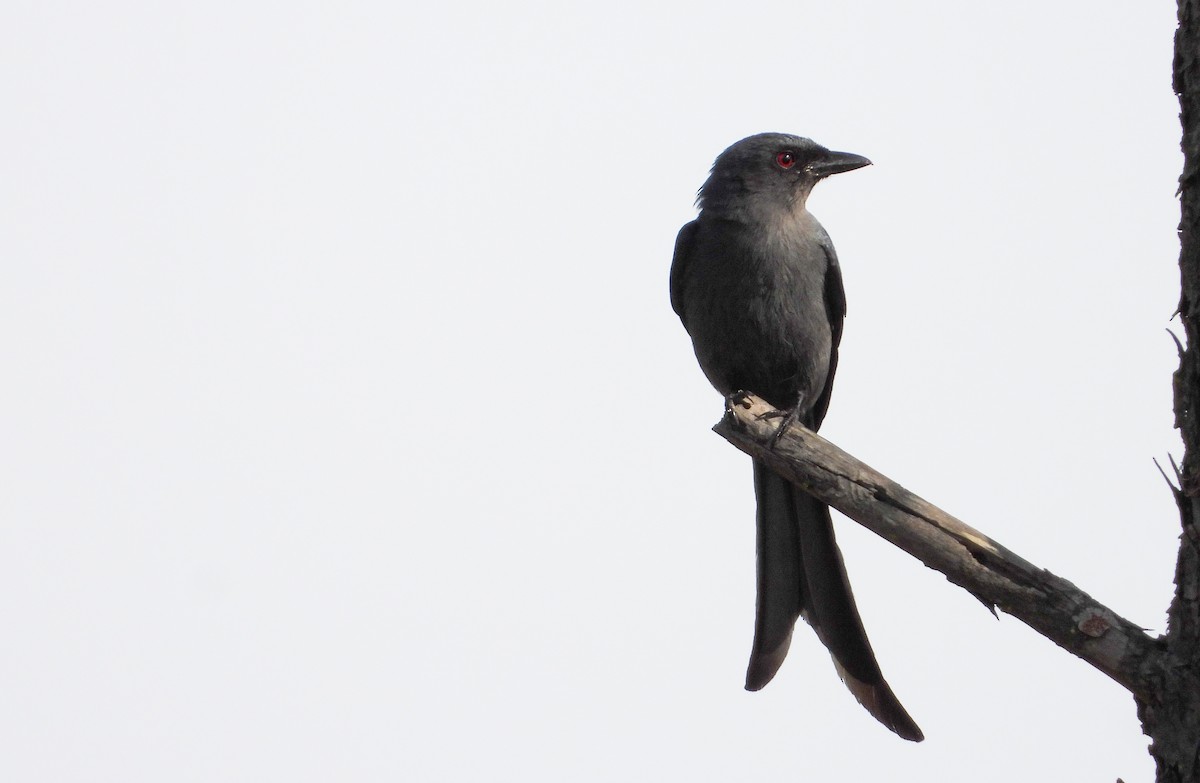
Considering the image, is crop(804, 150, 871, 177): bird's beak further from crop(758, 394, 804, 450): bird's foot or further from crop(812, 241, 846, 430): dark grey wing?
crop(758, 394, 804, 450): bird's foot

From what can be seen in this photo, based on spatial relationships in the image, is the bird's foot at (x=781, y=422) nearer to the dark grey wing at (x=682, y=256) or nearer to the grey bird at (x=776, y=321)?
the grey bird at (x=776, y=321)

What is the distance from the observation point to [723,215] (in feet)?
19.4

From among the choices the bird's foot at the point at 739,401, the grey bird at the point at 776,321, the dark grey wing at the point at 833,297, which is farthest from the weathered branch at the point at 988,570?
the dark grey wing at the point at 833,297

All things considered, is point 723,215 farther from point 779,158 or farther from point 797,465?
point 797,465

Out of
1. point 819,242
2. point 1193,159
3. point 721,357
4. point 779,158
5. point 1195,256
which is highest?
point 779,158

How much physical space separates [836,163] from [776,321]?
3.76ft

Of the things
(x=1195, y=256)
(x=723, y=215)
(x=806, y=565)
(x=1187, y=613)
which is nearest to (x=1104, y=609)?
(x=1187, y=613)

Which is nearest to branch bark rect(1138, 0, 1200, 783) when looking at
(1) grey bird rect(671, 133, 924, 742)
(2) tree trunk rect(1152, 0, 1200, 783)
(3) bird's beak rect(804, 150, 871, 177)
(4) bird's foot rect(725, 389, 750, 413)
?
(2) tree trunk rect(1152, 0, 1200, 783)

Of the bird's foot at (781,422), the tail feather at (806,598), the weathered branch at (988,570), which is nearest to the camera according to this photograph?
the weathered branch at (988,570)

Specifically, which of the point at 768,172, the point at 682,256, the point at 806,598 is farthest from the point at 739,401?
the point at 768,172

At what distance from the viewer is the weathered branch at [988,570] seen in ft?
11.1

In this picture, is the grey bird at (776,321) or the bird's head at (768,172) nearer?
the grey bird at (776,321)

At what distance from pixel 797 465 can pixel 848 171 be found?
2.67m

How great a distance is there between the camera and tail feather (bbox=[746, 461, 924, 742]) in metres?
4.48
